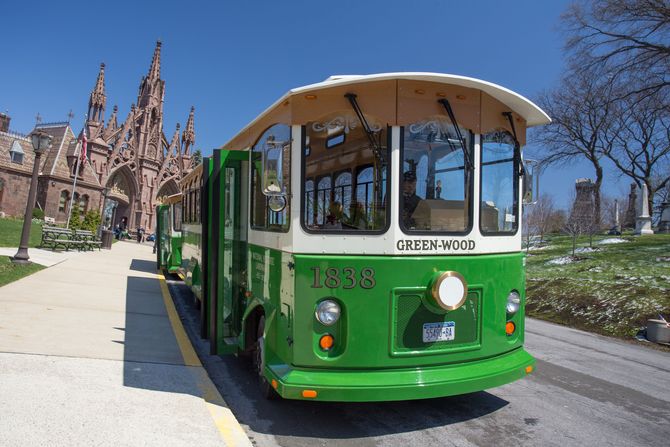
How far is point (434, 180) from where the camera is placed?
13.9ft

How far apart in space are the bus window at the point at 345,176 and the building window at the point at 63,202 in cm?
4831

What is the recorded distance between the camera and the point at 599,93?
20.7 m

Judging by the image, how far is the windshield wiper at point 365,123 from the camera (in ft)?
13.0

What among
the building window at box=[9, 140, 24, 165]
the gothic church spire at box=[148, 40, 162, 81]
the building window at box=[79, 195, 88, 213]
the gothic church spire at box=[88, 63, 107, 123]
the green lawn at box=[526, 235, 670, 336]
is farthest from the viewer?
the gothic church spire at box=[148, 40, 162, 81]

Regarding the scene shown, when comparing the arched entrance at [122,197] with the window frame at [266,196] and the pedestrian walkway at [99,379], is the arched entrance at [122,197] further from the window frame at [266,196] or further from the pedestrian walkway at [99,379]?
the window frame at [266,196]

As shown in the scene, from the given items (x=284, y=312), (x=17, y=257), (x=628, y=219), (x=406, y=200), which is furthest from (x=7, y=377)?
(x=628, y=219)

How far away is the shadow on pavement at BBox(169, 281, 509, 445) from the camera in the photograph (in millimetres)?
4059

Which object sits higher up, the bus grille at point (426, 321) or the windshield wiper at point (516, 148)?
the windshield wiper at point (516, 148)

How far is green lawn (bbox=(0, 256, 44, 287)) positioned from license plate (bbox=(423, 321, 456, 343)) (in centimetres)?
838

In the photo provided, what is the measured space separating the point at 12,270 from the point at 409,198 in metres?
10.3

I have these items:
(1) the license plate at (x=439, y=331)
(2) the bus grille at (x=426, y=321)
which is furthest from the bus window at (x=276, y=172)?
(1) the license plate at (x=439, y=331)

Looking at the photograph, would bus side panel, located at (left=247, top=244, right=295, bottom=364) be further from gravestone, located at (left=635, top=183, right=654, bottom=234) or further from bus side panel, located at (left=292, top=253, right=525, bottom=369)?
gravestone, located at (left=635, top=183, right=654, bottom=234)

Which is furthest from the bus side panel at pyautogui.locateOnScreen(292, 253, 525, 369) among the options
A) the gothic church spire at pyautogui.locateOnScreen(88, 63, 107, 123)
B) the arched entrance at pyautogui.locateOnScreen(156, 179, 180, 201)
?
the arched entrance at pyautogui.locateOnScreen(156, 179, 180, 201)

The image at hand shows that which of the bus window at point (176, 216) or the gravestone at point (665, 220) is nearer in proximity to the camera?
the bus window at point (176, 216)
